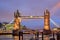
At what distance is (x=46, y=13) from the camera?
36.6 metres

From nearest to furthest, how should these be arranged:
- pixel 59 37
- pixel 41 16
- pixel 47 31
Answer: pixel 59 37, pixel 47 31, pixel 41 16

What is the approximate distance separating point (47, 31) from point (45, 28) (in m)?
1.06

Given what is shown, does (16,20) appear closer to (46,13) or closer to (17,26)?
(17,26)

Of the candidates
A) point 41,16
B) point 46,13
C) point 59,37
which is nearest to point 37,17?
point 41,16

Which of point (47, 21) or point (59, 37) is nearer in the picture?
point (59, 37)

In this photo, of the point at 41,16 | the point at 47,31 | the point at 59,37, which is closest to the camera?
the point at 59,37

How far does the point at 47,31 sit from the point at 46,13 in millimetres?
3490

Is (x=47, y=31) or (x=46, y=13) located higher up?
(x=46, y=13)

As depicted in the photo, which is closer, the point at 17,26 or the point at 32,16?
the point at 17,26

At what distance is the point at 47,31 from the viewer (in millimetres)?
34625

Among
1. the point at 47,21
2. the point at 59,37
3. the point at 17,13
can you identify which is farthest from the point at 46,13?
the point at 59,37

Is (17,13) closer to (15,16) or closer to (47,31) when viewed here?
(15,16)

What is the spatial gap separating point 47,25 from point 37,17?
5536mm

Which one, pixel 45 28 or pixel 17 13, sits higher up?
pixel 17 13
